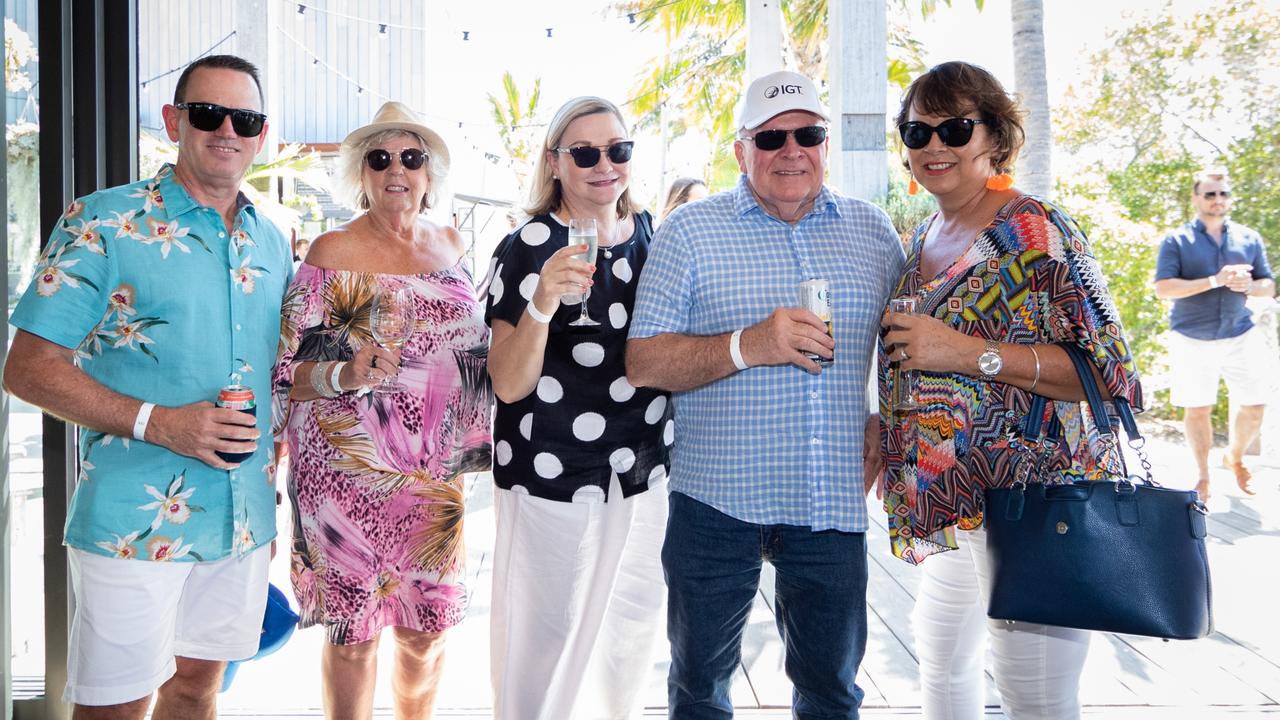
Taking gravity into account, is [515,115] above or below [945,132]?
above

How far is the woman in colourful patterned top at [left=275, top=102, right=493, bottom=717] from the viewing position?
2.53 meters

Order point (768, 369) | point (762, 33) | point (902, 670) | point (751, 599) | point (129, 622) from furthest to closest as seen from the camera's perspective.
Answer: point (762, 33), point (902, 670), point (751, 599), point (768, 369), point (129, 622)

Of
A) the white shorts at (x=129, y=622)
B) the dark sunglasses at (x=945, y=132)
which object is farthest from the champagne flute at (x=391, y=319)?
the dark sunglasses at (x=945, y=132)

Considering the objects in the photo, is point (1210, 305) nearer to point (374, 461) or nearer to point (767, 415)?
point (767, 415)

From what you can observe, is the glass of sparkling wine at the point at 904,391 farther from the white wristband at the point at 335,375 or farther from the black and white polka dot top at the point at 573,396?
the white wristband at the point at 335,375

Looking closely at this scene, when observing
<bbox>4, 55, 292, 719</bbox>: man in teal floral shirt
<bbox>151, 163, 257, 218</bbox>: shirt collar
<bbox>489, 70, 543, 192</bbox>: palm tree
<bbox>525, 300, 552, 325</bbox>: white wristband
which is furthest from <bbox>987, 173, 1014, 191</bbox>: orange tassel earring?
<bbox>489, 70, 543, 192</bbox>: palm tree

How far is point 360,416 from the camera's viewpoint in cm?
254

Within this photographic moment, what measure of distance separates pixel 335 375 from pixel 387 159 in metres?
0.67

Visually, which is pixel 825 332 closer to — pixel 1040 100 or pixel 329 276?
pixel 329 276

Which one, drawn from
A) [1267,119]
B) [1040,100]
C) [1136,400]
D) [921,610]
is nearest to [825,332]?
[1136,400]

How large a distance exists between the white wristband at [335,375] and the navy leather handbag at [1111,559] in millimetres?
→ 1710

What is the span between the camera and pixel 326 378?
97.0 inches

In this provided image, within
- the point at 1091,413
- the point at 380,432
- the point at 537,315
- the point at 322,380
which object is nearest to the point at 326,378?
Result: the point at 322,380

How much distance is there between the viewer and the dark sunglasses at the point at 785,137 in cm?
226
